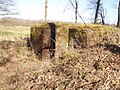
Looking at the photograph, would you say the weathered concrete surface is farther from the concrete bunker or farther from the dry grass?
the dry grass

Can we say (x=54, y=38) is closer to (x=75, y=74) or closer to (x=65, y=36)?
(x=65, y=36)

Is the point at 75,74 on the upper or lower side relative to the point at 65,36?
lower

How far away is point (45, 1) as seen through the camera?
894 inches

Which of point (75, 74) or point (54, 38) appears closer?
point (75, 74)

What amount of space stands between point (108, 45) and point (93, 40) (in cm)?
180

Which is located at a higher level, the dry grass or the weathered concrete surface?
the weathered concrete surface

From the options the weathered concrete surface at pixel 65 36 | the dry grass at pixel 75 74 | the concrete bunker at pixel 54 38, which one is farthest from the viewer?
the concrete bunker at pixel 54 38

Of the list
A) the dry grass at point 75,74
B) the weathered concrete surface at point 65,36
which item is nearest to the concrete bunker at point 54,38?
the weathered concrete surface at point 65,36

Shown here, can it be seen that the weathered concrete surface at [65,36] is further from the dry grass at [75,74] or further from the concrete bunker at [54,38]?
the dry grass at [75,74]

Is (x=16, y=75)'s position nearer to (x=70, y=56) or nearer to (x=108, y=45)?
(x=70, y=56)

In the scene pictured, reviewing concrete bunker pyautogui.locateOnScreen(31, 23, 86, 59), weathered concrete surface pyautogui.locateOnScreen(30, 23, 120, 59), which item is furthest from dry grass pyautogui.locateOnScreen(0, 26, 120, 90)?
concrete bunker pyautogui.locateOnScreen(31, 23, 86, 59)

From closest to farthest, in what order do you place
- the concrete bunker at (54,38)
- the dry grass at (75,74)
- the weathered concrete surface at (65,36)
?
the dry grass at (75,74)
the weathered concrete surface at (65,36)
the concrete bunker at (54,38)

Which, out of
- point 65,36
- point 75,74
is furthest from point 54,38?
point 75,74

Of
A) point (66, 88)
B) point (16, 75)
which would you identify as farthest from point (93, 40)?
point (66, 88)
